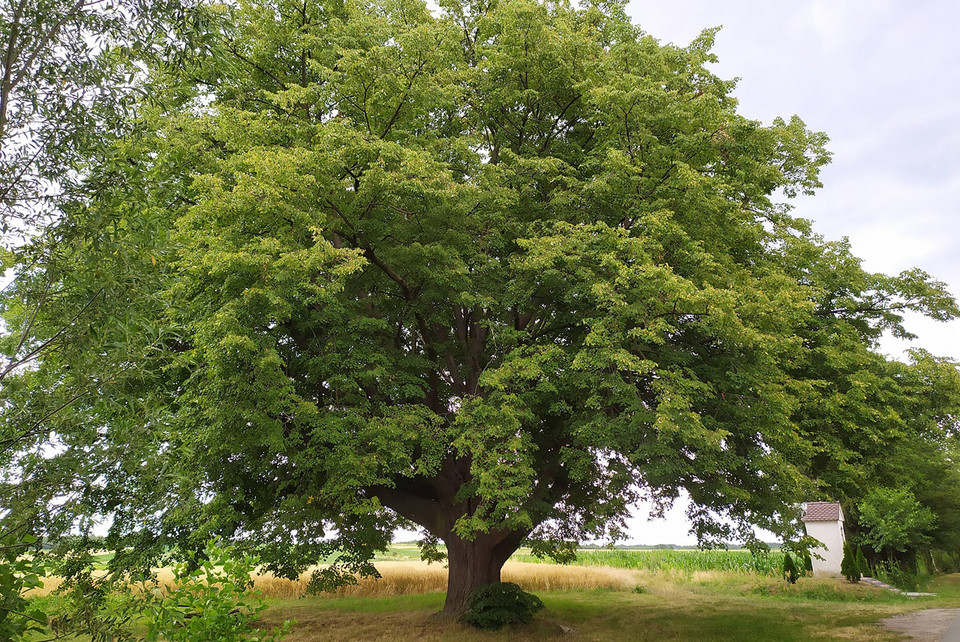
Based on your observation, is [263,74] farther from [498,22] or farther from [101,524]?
[101,524]

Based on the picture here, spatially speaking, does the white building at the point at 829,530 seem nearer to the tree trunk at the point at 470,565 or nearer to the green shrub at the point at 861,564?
the green shrub at the point at 861,564

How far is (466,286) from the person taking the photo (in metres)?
11.8

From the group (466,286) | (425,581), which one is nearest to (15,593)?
(466,286)

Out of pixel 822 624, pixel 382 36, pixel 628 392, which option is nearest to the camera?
pixel 628 392

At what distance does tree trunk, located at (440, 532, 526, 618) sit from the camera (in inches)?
547

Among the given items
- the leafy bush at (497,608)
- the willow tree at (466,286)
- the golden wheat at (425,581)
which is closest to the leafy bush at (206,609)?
the willow tree at (466,286)

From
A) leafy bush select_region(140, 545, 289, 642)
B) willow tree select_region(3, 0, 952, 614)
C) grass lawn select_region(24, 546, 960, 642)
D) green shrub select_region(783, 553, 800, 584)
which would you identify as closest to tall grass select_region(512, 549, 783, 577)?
grass lawn select_region(24, 546, 960, 642)

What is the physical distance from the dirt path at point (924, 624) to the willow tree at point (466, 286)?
4.28m

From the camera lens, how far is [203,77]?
12.7 meters

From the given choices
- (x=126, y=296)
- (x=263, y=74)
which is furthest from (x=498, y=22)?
(x=126, y=296)

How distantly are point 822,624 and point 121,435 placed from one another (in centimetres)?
1664

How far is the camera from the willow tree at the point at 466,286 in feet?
32.3

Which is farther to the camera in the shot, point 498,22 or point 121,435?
point 498,22

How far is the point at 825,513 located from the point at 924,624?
2451 cm
